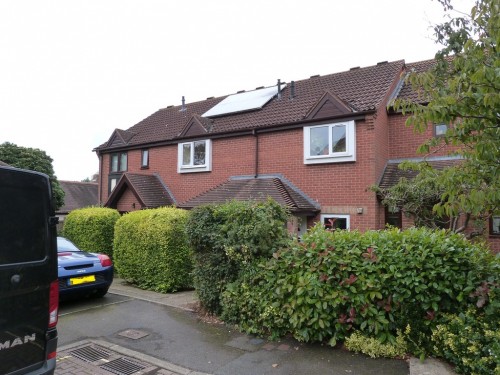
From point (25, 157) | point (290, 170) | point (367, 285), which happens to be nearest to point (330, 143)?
point (290, 170)

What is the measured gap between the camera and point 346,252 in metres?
5.23

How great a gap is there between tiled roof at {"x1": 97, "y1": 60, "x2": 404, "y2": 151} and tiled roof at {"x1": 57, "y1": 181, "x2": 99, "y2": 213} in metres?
17.3

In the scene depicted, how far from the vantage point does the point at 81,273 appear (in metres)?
7.55

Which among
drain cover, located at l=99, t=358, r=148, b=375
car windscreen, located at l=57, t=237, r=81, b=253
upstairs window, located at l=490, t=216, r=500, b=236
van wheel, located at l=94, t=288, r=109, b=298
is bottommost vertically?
drain cover, located at l=99, t=358, r=148, b=375

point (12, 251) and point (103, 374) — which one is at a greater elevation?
point (12, 251)

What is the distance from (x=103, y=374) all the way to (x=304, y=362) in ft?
8.21

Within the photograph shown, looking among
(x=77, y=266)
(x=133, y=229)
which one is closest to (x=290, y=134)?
(x=133, y=229)

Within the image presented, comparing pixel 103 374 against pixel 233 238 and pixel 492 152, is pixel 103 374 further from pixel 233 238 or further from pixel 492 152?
pixel 492 152

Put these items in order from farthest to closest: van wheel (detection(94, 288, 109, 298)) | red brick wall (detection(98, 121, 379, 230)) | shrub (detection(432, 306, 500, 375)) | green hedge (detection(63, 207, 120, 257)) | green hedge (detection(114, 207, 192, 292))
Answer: green hedge (detection(63, 207, 120, 257)), red brick wall (detection(98, 121, 379, 230)), green hedge (detection(114, 207, 192, 292)), van wheel (detection(94, 288, 109, 298)), shrub (detection(432, 306, 500, 375))

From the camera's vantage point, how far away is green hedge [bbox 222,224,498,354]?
4.59m

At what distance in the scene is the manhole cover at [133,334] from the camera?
584 cm

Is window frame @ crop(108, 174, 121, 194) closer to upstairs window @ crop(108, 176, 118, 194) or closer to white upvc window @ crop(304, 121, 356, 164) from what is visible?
upstairs window @ crop(108, 176, 118, 194)

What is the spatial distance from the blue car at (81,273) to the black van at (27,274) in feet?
12.6

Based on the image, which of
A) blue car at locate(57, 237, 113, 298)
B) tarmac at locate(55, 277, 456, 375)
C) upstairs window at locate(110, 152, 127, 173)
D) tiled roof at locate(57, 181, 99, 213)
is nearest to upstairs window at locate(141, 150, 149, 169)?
upstairs window at locate(110, 152, 127, 173)
